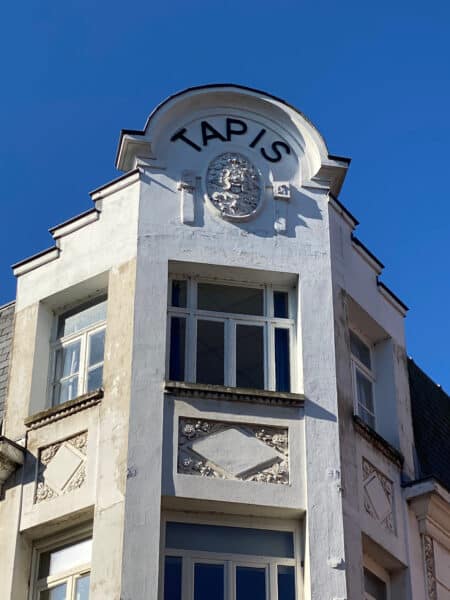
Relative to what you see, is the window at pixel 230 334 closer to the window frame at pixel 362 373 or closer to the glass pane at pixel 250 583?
the window frame at pixel 362 373

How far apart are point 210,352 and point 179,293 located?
999mm

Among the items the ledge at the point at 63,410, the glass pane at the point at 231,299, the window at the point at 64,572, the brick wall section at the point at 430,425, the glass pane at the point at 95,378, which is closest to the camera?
the window at the point at 64,572

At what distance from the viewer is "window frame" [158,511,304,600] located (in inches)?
665

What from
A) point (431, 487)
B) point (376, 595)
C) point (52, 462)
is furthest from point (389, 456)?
point (52, 462)

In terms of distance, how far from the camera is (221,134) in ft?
67.2

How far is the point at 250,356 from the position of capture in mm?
19047

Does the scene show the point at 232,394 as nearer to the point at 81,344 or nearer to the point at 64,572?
the point at 81,344

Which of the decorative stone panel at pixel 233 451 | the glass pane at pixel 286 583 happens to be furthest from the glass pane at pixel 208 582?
the decorative stone panel at pixel 233 451

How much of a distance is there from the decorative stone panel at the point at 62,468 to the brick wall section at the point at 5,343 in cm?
156

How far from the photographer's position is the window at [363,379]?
2016 cm

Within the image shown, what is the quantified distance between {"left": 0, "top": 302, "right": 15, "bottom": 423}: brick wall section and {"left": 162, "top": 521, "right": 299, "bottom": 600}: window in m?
3.93

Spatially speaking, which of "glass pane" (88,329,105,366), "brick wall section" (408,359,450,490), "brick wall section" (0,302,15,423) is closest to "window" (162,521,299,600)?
"glass pane" (88,329,105,366)

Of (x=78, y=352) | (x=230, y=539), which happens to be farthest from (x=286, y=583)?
(x=78, y=352)

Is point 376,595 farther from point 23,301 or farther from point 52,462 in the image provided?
point 23,301
